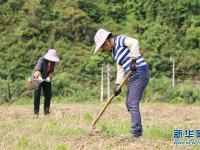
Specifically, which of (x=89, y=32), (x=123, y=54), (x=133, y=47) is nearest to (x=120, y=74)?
(x=123, y=54)

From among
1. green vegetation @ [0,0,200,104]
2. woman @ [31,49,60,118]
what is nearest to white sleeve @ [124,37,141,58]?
woman @ [31,49,60,118]

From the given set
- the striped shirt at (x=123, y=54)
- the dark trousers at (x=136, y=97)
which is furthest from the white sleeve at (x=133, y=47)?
the dark trousers at (x=136, y=97)

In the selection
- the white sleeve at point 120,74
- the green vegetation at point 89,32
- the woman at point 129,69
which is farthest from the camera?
the green vegetation at point 89,32

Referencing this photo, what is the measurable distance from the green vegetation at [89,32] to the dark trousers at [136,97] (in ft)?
53.4

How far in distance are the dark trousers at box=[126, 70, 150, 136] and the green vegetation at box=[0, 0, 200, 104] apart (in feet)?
53.4

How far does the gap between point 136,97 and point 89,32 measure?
854 inches

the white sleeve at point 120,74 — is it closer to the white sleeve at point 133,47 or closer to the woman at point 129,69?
the woman at point 129,69

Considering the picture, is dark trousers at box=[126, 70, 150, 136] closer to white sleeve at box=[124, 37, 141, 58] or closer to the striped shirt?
the striped shirt

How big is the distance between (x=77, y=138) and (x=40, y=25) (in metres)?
21.8

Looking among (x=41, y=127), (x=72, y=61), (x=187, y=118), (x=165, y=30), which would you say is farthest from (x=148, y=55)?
(x=41, y=127)

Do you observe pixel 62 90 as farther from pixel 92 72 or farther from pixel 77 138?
pixel 77 138

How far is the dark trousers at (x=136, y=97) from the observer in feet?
17.3

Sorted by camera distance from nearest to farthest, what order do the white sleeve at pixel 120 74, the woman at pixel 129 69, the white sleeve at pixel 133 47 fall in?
the white sleeve at pixel 133 47, the woman at pixel 129 69, the white sleeve at pixel 120 74

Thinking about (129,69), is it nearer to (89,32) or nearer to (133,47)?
(133,47)
